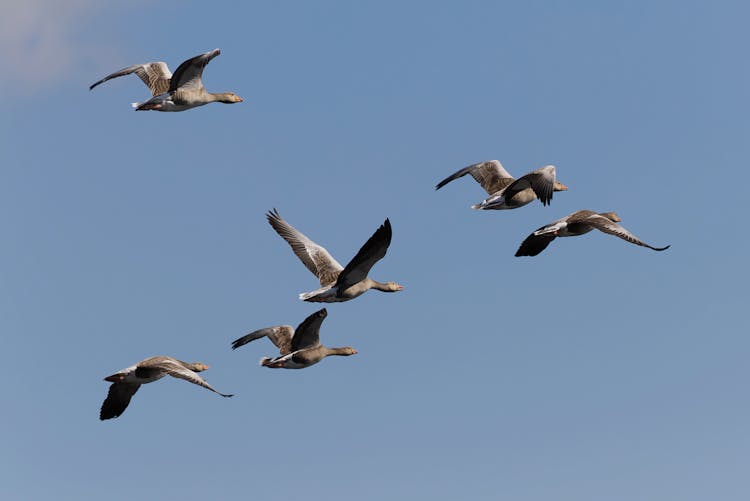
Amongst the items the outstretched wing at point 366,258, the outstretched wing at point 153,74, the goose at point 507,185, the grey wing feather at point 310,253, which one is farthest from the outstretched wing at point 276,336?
the outstretched wing at point 153,74

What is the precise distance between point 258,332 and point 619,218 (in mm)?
11997

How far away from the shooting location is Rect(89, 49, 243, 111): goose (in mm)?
39625

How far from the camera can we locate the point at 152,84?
43.3 metres

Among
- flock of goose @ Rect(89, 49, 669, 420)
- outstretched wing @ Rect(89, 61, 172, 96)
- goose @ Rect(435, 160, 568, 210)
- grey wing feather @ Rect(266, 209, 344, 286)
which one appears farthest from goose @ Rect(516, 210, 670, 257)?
outstretched wing @ Rect(89, 61, 172, 96)

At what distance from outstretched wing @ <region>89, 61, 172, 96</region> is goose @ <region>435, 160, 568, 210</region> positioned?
10361 mm

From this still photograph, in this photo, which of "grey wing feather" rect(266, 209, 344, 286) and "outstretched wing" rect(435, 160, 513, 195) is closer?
"grey wing feather" rect(266, 209, 344, 286)

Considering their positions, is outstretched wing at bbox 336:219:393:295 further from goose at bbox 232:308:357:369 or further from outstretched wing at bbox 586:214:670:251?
outstretched wing at bbox 586:214:670:251

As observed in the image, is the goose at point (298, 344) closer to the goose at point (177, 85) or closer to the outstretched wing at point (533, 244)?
the outstretched wing at point (533, 244)

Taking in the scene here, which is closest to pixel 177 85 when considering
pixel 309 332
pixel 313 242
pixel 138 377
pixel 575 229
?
pixel 313 242

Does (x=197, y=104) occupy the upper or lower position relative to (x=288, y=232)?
upper

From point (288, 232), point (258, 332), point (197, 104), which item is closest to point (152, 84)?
point (197, 104)

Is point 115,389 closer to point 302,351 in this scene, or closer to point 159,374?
point 159,374

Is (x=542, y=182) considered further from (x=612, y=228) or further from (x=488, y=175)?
(x=488, y=175)

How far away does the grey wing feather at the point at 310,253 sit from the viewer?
1500 inches
